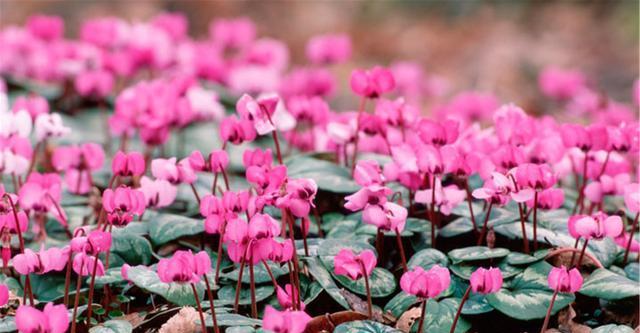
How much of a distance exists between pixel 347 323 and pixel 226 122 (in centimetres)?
60

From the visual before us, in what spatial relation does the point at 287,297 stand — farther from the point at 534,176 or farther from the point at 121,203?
the point at 534,176

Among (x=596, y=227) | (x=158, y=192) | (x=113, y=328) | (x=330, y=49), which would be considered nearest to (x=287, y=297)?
(x=113, y=328)

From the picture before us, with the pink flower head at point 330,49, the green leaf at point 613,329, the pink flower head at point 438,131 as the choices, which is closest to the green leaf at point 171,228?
the pink flower head at point 438,131

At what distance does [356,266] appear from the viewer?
1.85m

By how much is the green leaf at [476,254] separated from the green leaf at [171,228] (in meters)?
0.66

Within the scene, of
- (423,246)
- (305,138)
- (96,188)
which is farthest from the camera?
(305,138)

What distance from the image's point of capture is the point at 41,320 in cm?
163

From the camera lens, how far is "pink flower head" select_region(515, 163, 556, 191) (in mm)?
1881

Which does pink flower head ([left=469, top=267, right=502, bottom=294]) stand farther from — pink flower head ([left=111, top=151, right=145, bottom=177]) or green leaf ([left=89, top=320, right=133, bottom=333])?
pink flower head ([left=111, top=151, right=145, bottom=177])

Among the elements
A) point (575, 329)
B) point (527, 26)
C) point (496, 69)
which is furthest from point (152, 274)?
point (527, 26)

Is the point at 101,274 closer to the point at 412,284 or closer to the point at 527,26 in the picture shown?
the point at 412,284

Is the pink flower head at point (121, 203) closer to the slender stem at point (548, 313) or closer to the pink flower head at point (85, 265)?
the pink flower head at point (85, 265)

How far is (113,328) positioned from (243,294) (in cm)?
35

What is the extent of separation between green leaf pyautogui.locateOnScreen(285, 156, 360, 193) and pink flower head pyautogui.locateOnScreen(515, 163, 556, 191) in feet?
1.92
